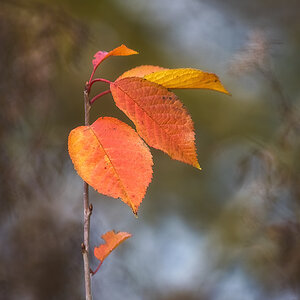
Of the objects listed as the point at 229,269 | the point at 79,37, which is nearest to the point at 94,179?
the point at 79,37

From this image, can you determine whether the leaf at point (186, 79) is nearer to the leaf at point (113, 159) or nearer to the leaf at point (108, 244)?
the leaf at point (113, 159)

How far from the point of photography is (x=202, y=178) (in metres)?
3.45

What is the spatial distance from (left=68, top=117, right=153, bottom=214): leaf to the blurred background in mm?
1087

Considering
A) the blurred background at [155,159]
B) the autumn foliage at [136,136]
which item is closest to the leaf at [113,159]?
the autumn foliage at [136,136]

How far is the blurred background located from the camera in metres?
1.63

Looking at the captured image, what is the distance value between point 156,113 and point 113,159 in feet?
0.25

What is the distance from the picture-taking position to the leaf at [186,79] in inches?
17.4

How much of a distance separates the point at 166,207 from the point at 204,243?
513mm

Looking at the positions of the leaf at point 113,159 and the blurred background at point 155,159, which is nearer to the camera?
the leaf at point 113,159

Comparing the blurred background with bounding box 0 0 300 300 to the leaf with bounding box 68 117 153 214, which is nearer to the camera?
the leaf with bounding box 68 117 153 214

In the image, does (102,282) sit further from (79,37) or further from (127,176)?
(127,176)

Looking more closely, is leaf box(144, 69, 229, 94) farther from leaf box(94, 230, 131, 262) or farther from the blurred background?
the blurred background

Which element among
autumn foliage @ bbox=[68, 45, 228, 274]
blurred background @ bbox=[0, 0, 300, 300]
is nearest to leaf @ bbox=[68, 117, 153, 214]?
autumn foliage @ bbox=[68, 45, 228, 274]

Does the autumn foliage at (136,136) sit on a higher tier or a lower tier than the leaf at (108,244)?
higher
